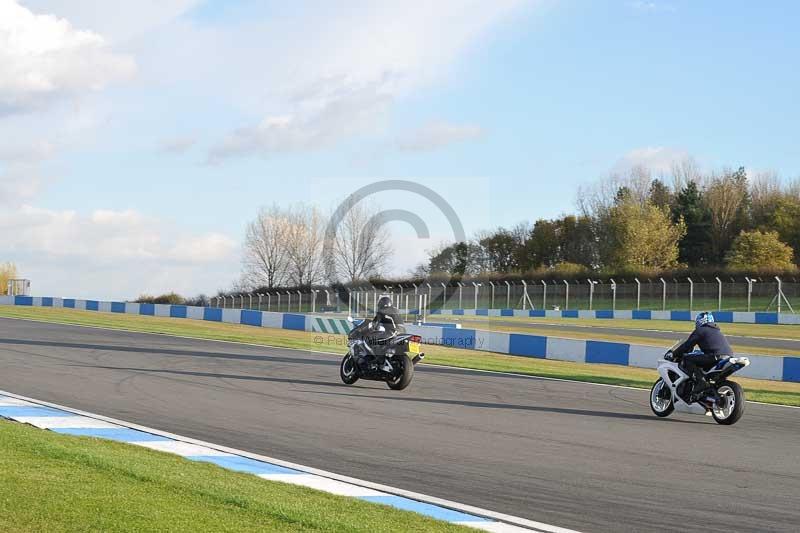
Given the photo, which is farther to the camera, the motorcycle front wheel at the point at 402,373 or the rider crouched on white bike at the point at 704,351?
the motorcycle front wheel at the point at 402,373

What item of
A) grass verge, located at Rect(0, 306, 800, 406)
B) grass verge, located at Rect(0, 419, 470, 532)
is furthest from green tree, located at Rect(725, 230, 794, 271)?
grass verge, located at Rect(0, 419, 470, 532)

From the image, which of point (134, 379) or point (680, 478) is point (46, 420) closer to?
point (134, 379)

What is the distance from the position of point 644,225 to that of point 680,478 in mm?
67855

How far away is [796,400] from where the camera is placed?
1580cm

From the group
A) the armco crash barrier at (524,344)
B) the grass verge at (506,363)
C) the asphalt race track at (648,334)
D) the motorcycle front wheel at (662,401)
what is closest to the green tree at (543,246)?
the asphalt race track at (648,334)

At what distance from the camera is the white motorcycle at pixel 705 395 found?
12062 mm

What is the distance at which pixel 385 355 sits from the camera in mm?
14977

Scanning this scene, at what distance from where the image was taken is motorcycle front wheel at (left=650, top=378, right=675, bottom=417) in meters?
12.8

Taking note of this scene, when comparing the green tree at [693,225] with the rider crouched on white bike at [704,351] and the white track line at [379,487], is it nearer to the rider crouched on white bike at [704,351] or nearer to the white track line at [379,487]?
the rider crouched on white bike at [704,351]

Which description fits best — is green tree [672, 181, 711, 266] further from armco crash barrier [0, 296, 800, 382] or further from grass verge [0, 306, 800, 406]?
grass verge [0, 306, 800, 406]

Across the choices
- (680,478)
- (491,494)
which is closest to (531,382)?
(680,478)

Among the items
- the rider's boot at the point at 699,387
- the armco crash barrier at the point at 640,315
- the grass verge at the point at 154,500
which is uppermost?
the armco crash barrier at the point at 640,315

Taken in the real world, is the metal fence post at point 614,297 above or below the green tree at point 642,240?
below

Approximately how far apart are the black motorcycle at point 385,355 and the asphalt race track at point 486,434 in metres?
0.28
